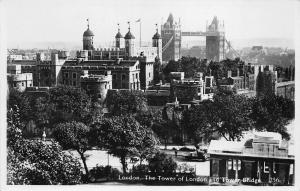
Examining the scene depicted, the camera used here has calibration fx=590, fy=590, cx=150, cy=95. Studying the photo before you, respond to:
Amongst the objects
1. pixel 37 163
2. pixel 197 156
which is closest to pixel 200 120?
pixel 197 156

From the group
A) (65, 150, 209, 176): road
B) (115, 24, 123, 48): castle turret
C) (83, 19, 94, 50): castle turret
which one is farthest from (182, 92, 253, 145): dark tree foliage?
(83, 19, 94, 50): castle turret

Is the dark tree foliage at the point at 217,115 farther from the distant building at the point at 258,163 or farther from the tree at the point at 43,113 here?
the tree at the point at 43,113

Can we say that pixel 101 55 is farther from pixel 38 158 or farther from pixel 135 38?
pixel 38 158

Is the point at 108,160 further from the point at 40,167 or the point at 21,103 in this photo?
the point at 21,103

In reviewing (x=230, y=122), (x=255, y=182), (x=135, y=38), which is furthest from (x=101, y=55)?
(x=255, y=182)
